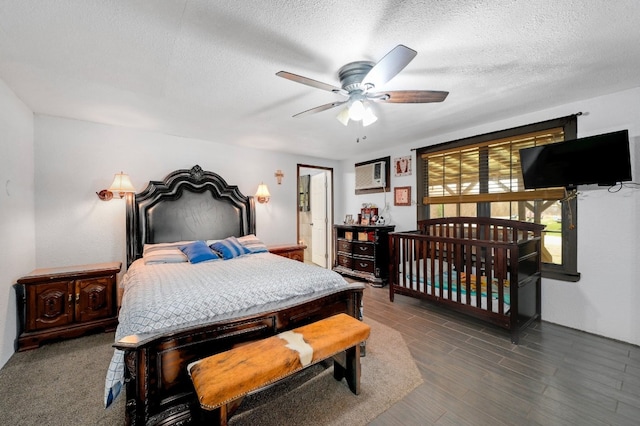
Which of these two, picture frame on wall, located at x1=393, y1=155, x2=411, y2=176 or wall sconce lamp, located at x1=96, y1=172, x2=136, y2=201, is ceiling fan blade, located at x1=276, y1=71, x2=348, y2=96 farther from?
picture frame on wall, located at x1=393, y1=155, x2=411, y2=176

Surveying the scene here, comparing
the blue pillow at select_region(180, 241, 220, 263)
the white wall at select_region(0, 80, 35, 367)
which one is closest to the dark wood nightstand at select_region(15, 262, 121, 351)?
the white wall at select_region(0, 80, 35, 367)

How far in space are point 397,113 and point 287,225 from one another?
292cm

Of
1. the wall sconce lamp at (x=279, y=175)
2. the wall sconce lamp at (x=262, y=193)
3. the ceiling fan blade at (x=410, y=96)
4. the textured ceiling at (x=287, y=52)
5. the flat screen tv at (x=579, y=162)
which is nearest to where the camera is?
the textured ceiling at (x=287, y=52)

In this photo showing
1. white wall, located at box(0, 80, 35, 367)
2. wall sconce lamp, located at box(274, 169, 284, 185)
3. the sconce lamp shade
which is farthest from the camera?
wall sconce lamp, located at box(274, 169, 284, 185)

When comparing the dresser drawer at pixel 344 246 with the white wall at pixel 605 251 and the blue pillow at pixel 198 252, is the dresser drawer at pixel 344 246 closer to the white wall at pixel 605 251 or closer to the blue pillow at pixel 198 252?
the blue pillow at pixel 198 252

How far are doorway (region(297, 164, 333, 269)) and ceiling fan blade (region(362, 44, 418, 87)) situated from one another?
12.0 ft

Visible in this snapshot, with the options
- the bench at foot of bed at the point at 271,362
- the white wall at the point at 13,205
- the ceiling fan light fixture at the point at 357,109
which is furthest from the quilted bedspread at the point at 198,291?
the ceiling fan light fixture at the point at 357,109

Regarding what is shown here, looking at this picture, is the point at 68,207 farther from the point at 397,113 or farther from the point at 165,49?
the point at 397,113

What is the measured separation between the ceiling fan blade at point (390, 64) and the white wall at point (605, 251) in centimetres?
265

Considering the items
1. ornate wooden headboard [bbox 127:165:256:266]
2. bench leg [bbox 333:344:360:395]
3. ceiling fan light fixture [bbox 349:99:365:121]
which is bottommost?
bench leg [bbox 333:344:360:395]

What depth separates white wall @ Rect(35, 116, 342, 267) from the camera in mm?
3105

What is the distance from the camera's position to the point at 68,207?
3219 mm

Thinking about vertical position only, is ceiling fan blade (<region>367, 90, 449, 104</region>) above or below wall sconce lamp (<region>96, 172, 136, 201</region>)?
above

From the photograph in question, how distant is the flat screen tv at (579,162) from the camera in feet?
8.10
